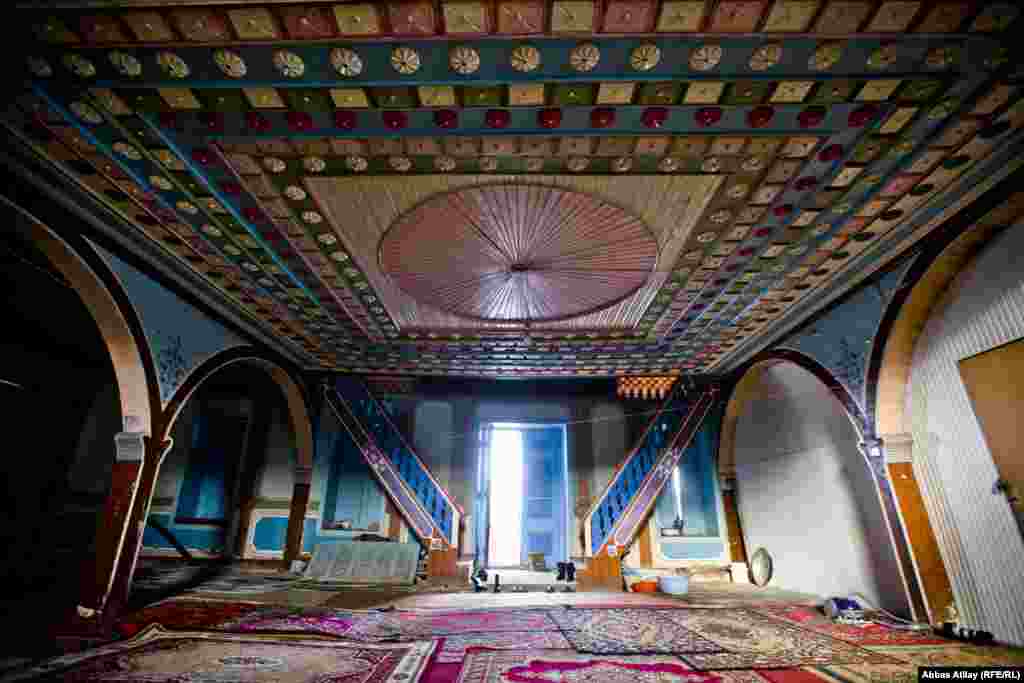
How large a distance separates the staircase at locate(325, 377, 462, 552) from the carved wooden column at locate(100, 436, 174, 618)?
3.65 meters

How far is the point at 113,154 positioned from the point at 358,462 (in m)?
6.71

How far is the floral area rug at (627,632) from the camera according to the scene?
366cm

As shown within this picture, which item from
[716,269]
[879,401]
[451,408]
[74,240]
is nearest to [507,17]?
[716,269]

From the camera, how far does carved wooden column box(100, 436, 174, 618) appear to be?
14.9ft

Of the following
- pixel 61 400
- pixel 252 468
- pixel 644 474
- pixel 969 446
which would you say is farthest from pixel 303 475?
pixel 969 446

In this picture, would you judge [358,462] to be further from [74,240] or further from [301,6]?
[301,6]

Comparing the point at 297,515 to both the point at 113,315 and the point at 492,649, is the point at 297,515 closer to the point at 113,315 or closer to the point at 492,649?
the point at 113,315

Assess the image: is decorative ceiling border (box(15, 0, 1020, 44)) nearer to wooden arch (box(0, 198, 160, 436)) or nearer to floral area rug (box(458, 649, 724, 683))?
wooden arch (box(0, 198, 160, 436))

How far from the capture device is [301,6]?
2.38 meters

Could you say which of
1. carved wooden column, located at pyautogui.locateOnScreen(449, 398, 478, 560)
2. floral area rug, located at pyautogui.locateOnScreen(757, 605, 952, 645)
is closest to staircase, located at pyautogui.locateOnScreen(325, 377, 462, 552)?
carved wooden column, located at pyautogui.locateOnScreen(449, 398, 478, 560)

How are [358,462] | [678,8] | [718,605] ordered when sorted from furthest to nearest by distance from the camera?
[358,462] < [718,605] < [678,8]

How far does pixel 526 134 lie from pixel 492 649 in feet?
12.9

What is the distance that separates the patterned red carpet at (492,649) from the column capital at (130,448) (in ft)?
5.13

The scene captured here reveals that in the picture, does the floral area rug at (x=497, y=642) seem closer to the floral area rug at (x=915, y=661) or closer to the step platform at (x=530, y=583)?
the floral area rug at (x=915, y=661)
